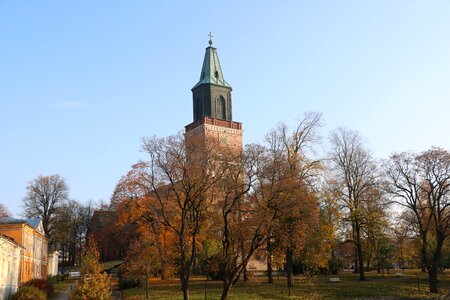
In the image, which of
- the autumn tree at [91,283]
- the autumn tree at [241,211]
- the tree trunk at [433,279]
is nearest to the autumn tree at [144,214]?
the autumn tree at [241,211]

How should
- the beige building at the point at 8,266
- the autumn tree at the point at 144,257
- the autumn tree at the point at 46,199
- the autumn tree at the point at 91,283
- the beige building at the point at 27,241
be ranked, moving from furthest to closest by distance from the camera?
the autumn tree at the point at 46,199, the beige building at the point at 27,241, the autumn tree at the point at 144,257, the beige building at the point at 8,266, the autumn tree at the point at 91,283

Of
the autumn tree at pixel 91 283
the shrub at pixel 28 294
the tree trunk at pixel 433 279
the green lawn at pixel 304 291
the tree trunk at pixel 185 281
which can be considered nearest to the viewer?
the autumn tree at pixel 91 283

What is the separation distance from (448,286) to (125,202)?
94.7ft

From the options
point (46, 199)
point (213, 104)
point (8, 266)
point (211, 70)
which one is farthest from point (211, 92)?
point (8, 266)

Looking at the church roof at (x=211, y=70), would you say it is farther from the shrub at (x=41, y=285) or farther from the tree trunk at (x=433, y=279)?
the tree trunk at (x=433, y=279)

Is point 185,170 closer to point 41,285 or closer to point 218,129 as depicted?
point 41,285

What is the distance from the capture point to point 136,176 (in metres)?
39.6

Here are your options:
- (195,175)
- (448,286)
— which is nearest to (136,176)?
(195,175)

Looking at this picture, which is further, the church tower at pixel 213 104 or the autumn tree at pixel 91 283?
the church tower at pixel 213 104

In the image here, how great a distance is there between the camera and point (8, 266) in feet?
97.4

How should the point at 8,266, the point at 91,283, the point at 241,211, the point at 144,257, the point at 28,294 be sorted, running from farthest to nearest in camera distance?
the point at 144,257 → the point at 8,266 → the point at 28,294 → the point at 241,211 → the point at 91,283

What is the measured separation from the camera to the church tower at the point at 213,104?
6832 cm

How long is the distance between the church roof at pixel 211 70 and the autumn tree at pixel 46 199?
81.6 feet

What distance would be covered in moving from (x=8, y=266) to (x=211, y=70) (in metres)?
47.3
